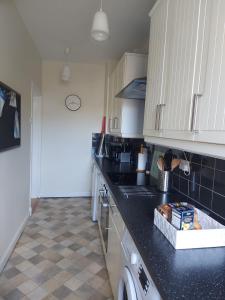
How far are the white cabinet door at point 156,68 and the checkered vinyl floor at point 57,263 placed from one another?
54.5 inches

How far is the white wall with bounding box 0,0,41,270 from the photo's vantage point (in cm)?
202

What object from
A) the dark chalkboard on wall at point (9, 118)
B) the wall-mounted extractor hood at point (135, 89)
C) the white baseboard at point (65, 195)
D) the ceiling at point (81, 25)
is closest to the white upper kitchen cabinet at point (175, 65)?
the wall-mounted extractor hood at point (135, 89)

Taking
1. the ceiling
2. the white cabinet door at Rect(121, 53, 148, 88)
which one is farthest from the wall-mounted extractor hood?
the ceiling

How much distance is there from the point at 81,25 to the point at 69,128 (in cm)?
187

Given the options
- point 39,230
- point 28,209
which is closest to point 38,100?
point 28,209

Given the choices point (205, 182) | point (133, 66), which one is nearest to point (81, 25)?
point (133, 66)

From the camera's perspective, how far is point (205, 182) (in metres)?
1.47

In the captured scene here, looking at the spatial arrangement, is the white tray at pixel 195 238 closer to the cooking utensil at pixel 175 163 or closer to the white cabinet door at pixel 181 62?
the white cabinet door at pixel 181 62

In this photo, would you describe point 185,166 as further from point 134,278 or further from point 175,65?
point 134,278

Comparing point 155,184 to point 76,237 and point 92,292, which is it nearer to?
point 92,292

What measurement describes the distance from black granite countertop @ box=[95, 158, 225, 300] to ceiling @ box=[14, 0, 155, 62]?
1.98 metres

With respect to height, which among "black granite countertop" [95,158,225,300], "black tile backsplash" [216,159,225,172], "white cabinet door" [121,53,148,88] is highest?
"white cabinet door" [121,53,148,88]

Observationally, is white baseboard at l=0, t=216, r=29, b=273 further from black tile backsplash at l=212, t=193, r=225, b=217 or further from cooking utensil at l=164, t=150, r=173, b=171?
black tile backsplash at l=212, t=193, r=225, b=217

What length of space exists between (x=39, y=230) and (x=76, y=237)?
20.3 inches
